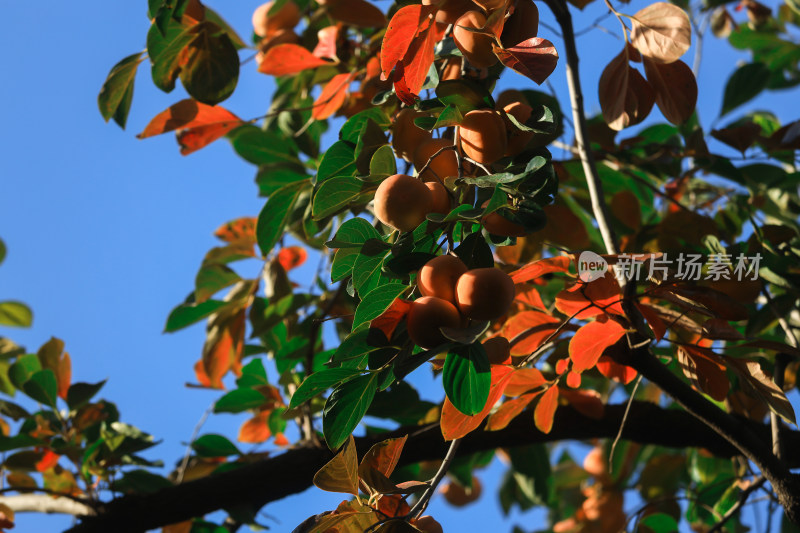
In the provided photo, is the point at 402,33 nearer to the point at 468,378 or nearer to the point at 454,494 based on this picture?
the point at 468,378

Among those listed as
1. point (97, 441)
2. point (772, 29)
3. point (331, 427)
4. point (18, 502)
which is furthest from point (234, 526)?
point (772, 29)

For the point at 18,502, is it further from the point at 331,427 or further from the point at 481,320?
the point at 481,320

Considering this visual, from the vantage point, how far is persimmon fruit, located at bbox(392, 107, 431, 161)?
0.64 m

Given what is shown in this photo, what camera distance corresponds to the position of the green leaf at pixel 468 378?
0.50m

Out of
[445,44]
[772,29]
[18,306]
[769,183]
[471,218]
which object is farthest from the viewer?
[772,29]

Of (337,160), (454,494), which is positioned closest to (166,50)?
(337,160)

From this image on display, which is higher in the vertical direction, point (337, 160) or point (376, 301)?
point (337, 160)

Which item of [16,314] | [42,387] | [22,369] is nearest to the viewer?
[42,387]

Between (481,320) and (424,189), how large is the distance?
0.11 metres

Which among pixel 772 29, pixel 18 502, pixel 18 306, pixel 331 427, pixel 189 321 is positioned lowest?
pixel 331 427

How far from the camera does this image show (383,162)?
58 centimetres

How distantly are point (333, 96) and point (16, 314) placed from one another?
1144mm

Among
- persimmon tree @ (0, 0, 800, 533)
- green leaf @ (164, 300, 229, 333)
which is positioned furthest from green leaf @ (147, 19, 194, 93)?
green leaf @ (164, 300, 229, 333)

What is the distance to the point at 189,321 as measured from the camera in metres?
1.16
